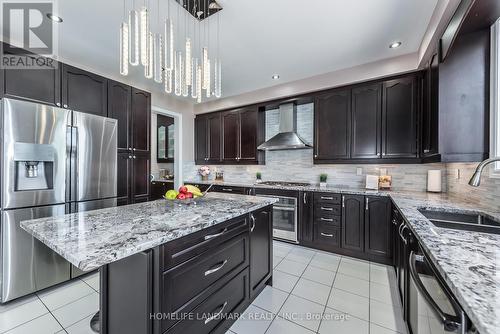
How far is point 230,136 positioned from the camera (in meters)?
4.34

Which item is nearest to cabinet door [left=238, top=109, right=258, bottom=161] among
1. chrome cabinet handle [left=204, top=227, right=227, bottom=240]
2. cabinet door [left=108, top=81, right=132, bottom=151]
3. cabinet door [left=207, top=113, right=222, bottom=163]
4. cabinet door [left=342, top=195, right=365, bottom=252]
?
cabinet door [left=207, top=113, right=222, bottom=163]

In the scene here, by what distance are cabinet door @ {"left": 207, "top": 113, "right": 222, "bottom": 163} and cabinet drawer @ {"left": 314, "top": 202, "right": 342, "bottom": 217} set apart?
2.32 meters

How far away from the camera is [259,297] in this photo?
202cm

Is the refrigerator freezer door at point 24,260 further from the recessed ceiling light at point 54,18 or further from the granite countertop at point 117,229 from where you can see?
the recessed ceiling light at point 54,18

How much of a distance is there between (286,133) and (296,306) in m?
2.56

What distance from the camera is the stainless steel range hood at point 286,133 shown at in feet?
11.6

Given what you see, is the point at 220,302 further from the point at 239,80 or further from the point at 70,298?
the point at 239,80

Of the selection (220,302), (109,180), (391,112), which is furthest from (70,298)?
(391,112)

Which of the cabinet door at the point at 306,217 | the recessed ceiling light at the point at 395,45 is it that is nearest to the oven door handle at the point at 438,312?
the cabinet door at the point at 306,217

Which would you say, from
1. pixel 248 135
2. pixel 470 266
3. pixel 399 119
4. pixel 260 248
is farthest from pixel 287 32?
pixel 470 266

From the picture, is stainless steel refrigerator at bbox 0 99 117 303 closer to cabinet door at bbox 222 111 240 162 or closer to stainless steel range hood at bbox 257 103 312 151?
cabinet door at bbox 222 111 240 162

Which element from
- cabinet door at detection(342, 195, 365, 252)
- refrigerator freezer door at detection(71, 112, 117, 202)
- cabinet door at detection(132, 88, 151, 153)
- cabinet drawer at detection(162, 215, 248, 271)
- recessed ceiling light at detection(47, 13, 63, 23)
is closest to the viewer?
cabinet drawer at detection(162, 215, 248, 271)

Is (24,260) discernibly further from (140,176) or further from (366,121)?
(366,121)

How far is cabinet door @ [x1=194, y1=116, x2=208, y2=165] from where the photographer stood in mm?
4703
